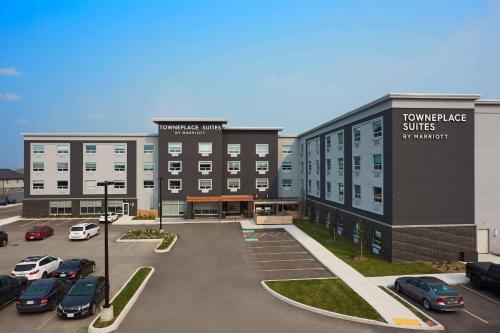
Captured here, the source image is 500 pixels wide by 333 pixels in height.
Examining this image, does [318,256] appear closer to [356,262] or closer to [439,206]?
[356,262]

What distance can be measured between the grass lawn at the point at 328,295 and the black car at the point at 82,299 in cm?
991

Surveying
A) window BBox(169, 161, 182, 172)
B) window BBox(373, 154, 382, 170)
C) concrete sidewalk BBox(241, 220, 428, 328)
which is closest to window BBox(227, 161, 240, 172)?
window BBox(169, 161, 182, 172)

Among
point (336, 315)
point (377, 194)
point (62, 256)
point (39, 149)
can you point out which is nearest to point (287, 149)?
point (377, 194)

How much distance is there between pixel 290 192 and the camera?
5469cm

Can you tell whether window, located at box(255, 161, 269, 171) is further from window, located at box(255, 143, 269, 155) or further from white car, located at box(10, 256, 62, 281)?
white car, located at box(10, 256, 62, 281)

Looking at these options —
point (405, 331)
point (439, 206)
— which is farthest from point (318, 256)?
point (405, 331)

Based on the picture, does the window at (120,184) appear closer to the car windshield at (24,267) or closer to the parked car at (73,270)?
the parked car at (73,270)

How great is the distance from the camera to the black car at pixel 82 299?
625 inches

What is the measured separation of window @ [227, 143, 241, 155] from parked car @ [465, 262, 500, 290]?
37041 mm

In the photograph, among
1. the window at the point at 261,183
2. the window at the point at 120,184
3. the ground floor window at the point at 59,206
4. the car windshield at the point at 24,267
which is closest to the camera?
the car windshield at the point at 24,267

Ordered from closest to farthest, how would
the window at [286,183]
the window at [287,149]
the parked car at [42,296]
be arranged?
the parked car at [42,296] → the window at [286,183] → the window at [287,149]

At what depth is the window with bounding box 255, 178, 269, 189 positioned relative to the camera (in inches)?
2114

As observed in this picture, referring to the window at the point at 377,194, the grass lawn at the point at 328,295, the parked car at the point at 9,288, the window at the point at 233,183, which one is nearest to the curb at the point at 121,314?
the parked car at the point at 9,288

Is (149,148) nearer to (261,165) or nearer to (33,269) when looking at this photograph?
(261,165)
